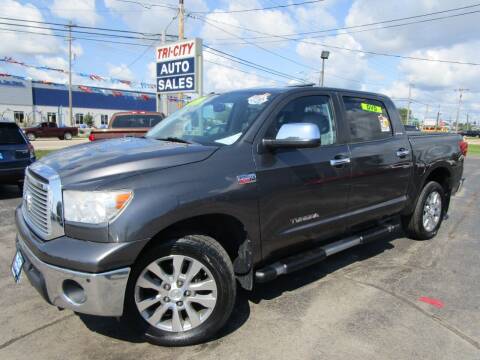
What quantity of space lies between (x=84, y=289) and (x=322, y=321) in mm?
1855

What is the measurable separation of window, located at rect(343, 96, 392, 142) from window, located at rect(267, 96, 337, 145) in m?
0.28

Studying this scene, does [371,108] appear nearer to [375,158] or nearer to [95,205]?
[375,158]

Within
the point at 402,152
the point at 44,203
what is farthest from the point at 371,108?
the point at 44,203

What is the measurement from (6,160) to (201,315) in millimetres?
6268

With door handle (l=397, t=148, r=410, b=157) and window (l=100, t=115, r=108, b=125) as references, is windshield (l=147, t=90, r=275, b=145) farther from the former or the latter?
window (l=100, t=115, r=108, b=125)

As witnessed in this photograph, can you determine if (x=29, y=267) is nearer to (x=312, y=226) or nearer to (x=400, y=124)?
(x=312, y=226)

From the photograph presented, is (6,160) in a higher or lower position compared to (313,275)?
higher

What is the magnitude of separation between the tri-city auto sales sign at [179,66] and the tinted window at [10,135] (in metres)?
5.58

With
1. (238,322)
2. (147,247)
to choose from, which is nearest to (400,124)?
(238,322)

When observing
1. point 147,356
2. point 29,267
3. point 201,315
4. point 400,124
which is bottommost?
point 147,356

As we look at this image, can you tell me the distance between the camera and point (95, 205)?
2.49m

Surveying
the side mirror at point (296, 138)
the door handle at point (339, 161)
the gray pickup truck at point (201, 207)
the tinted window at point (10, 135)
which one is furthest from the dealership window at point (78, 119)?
the side mirror at point (296, 138)

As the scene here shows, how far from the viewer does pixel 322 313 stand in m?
3.41

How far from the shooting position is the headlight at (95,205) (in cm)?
248
